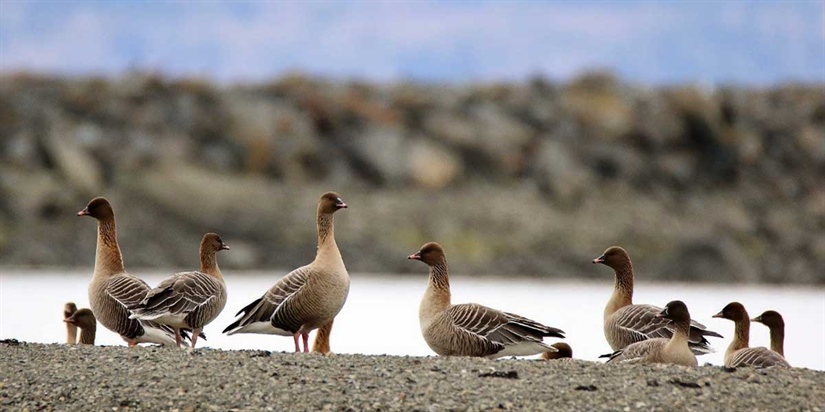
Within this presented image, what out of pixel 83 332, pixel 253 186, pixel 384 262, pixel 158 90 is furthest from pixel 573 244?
pixel 83 332

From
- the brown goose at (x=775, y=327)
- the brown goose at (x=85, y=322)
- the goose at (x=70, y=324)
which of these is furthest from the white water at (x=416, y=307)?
the brown goose at (x=775, y=327)

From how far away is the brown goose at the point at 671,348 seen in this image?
33.4 ft

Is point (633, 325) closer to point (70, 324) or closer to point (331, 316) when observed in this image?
point (331, 316)

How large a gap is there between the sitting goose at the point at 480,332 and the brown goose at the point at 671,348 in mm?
626

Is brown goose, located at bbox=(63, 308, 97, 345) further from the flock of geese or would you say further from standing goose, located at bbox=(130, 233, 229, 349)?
standing goose, located at bbox=(130, 233, 229, 349)

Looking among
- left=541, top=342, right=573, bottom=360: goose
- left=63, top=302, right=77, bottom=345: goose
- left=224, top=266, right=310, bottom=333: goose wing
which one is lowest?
left=541, top=342, right=573, bottom=360: goose

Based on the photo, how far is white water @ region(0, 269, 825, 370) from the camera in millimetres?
17469

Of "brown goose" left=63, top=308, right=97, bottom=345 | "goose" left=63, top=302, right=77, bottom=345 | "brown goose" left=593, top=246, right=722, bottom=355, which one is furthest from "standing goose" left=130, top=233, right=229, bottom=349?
"brown goose" left=593, top=246, right=722, bottom=355

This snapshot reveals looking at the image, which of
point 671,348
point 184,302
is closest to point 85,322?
point 184,302

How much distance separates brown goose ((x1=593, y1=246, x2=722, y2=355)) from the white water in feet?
12.7

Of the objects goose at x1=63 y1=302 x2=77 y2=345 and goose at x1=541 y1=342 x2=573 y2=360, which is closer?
goose at x1=541 y1=342 x2=573 y2=360

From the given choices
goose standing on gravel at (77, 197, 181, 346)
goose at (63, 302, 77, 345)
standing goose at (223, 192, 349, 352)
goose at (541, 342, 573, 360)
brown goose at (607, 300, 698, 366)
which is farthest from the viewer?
goose at (63, 302, 77, 345)

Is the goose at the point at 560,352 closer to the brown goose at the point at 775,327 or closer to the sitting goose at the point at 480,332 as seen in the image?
the sitting goose at the point at 480,332

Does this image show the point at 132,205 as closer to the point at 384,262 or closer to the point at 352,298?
the point at 384,262
